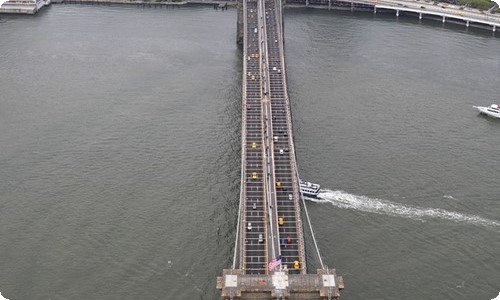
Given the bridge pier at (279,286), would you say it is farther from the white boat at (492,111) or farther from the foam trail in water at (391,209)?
the white boat at (492,111)

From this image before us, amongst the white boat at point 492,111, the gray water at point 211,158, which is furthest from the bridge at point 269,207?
the white boat at point 492,111

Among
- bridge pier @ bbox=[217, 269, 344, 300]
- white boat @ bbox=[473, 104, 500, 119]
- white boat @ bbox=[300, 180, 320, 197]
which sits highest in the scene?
white boat @ bbox=[473, 104, 500, 119]

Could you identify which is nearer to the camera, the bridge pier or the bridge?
the bridge pier

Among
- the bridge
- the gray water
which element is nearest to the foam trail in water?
the gray water

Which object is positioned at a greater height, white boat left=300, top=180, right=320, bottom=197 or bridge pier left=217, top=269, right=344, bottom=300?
white boat left=300, top=180, right=320, bottom=197

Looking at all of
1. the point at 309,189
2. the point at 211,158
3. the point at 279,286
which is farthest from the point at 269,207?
the point at 211,158

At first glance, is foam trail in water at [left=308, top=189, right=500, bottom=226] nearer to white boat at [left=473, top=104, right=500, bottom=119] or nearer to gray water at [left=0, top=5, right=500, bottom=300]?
gray water at [left=0, top=5, right=500, bottom=300]

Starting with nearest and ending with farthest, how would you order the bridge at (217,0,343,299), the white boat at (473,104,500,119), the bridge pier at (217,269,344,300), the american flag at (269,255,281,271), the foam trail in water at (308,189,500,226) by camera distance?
the bridge pier at (217,269,344,300) → the bridge at (217,0,343,299) → the american flag at (269,255,281,271) → the foam trail in water at (308,189,500,226) → the white boat at (473,104,500,119)
